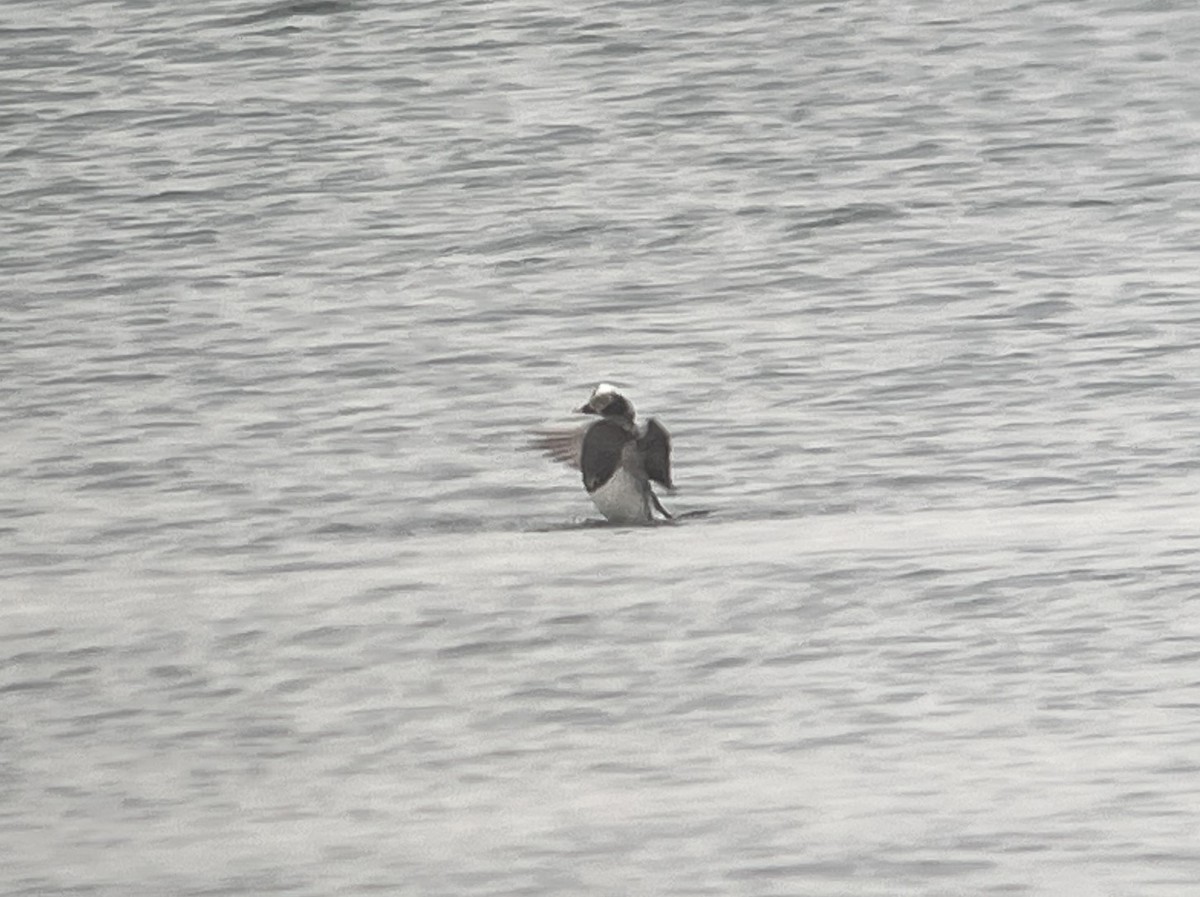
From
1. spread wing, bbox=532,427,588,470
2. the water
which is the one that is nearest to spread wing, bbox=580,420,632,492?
the water

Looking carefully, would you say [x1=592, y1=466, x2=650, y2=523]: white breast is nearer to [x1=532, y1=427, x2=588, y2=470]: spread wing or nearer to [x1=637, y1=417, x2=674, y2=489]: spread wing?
[x1=637, y1=417, x2=674, y2=489]: spread wing

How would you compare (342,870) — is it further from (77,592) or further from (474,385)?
(474,385)

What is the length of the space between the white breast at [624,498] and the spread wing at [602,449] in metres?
0.02

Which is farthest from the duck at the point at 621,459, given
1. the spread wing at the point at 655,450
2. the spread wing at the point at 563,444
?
the spread wing at the point at 563,444

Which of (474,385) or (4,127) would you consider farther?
(4,127)

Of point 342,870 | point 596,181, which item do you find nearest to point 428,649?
point 342,870

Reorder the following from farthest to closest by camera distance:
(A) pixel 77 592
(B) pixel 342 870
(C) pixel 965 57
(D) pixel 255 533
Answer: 1. (C) pixel 965 57
2. (D) pixel 255 533
3. (A) pixel 77 592
4. (B) pixel 342 870

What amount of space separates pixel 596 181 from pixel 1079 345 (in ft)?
6.81

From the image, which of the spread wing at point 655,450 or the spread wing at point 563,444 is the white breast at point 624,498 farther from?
the spread wing at point 563,444

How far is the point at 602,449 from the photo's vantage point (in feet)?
19.1

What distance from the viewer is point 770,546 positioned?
18.4 ft

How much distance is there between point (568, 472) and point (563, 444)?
0.47 ft

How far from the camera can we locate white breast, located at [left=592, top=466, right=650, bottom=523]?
19.1 ft

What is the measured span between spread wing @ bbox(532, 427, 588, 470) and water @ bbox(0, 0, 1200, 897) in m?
0.07
